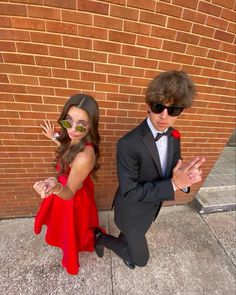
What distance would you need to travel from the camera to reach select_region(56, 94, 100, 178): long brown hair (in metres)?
1.46

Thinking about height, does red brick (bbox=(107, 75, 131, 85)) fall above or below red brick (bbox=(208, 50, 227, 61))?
below

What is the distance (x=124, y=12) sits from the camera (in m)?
1.55

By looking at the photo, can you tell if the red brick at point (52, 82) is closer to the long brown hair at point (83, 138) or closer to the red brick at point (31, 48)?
the red brick at point (31, 48)

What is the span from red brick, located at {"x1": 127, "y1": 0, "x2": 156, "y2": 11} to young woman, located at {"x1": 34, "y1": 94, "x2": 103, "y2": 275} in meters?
0.85

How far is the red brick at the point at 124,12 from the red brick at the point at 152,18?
0.05m

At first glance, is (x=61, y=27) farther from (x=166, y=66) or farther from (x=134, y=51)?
(x=166, y=66)

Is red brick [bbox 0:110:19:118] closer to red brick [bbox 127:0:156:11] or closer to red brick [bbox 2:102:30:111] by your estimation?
red brick [bbox 2:102:30:111]

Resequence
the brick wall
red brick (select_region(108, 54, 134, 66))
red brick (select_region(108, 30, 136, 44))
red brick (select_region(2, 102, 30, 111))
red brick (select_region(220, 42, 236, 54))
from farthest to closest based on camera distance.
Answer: red brick (select_region(220, 42, 236, 54)) < red brick (select_region(2, 102, 30, 111)) < red brick (select_region(108, 54, 134, 66)) < red brick (select_region(108, 30, 136, 44)) < the brick wall

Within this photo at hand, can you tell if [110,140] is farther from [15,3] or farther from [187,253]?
[187,253]

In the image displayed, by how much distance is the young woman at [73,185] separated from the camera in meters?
1.46

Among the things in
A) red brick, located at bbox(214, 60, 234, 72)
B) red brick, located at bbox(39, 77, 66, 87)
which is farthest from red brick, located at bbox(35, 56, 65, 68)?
red brick, located at bbox(214, 60, 234, 72)

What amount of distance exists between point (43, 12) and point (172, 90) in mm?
1157

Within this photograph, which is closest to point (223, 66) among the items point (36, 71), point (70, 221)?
point (36, 71)

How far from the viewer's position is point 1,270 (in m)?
2.07
